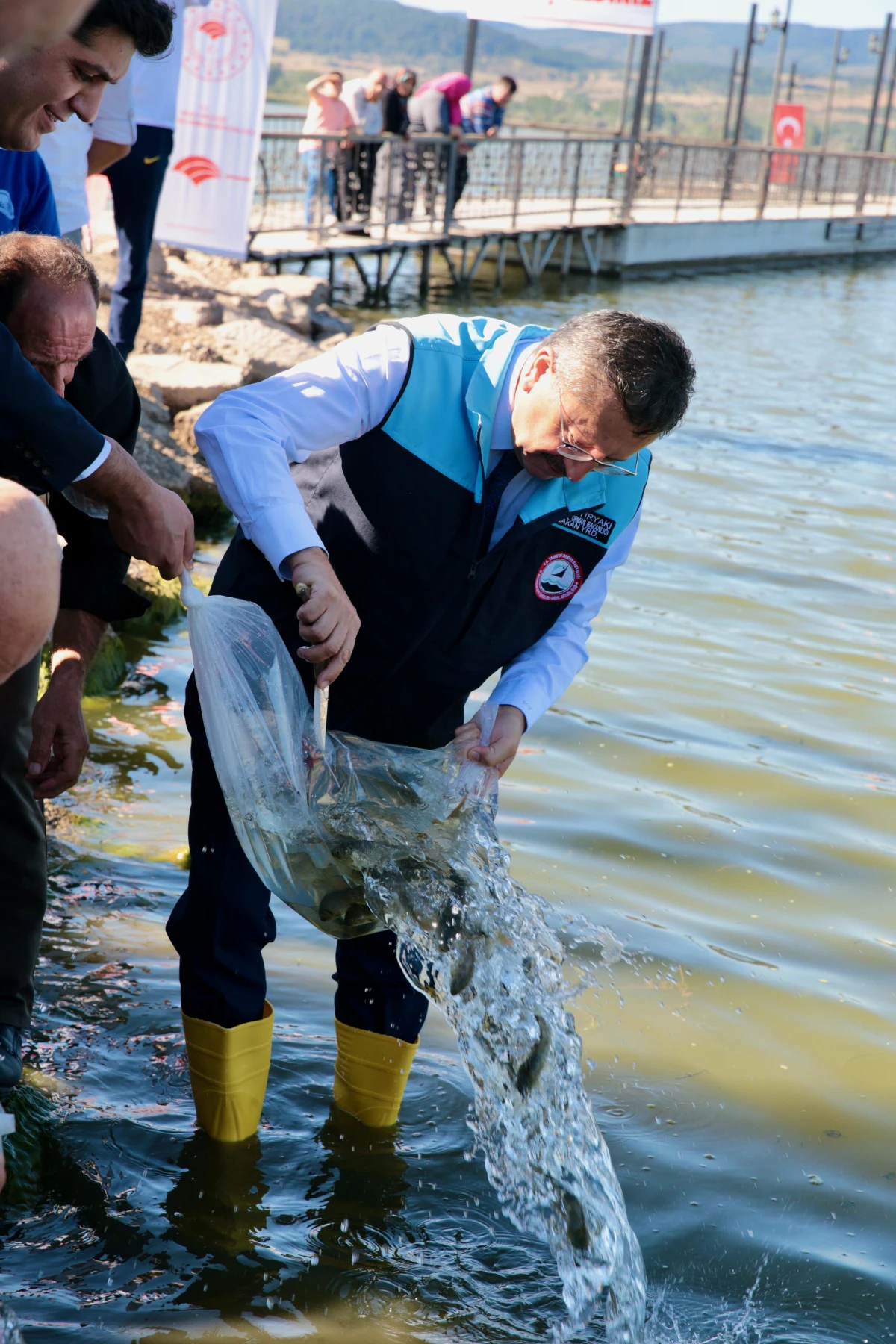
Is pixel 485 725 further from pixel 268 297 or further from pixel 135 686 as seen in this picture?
pixel 268 297

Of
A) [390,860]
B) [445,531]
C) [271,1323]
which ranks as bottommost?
[271,1323]

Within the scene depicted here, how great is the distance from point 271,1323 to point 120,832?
183cm

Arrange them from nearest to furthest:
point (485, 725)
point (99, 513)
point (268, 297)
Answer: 1. point (99, 513)
2. point (485, 725)
3. point (268, 297)

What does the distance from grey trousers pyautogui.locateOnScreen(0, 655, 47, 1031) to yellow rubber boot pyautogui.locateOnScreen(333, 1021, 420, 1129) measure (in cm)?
74

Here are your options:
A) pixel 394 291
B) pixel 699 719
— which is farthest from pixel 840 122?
pixel 699 719

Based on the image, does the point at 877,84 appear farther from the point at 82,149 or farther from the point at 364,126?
the point at 82,149

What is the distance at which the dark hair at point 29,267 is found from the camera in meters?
2.26

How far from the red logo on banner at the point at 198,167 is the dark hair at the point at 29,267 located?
794 cm

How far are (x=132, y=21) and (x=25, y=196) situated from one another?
28.1 inches

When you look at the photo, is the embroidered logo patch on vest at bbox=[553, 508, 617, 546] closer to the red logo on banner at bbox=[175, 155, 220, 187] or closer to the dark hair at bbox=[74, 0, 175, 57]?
the dark hair at bbox=[74, 0, 175, 57]

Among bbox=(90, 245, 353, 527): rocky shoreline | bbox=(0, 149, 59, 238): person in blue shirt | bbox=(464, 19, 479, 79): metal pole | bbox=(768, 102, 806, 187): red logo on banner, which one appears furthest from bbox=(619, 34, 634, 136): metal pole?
bbox=(0, 149, 59, 238): person in blue shirt

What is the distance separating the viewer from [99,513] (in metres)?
2.50

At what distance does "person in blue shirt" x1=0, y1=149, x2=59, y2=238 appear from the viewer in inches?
103

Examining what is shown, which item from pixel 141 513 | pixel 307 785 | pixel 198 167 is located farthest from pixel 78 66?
pixel 198 167
